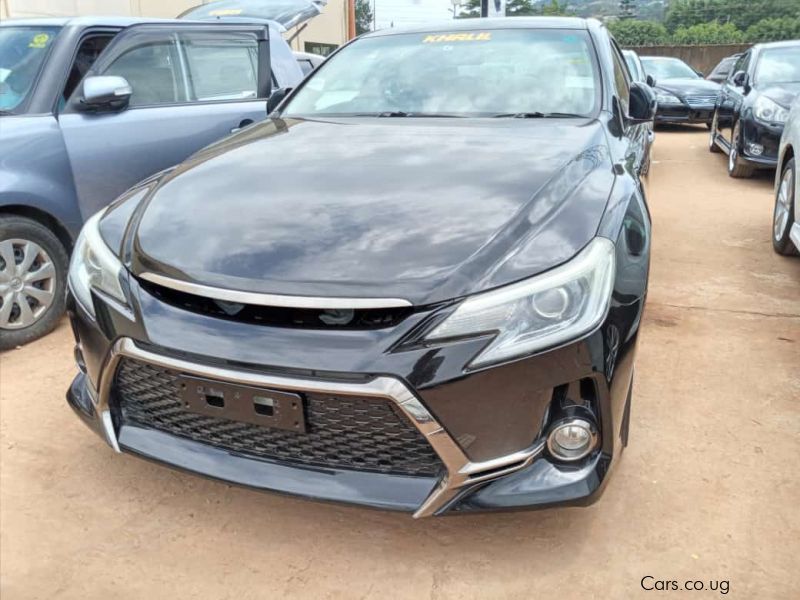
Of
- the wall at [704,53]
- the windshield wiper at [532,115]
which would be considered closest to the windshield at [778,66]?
the windshield wiper at [532,115]

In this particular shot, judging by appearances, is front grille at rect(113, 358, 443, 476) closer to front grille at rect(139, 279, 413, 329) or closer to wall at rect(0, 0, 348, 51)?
front grille at rect(139, 279, 413, 329)

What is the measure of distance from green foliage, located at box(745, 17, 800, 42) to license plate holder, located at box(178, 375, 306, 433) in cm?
3427

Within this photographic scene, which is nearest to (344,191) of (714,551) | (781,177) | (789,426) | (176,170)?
(176,170)

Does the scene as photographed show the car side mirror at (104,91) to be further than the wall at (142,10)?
No

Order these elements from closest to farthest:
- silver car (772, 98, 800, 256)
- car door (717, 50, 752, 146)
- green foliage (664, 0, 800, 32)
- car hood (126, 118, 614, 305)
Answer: car hood (126, 118, 614, 305)
silver car (772, 98, 800, 256)
car door (717, 50, 752, 146)
green foliage (664, 0, 800, 32)

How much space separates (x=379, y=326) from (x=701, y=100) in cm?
1143

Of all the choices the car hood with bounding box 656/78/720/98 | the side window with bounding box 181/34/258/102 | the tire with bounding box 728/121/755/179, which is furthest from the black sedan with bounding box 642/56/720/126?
the side window with bounding box 181/34/258/102

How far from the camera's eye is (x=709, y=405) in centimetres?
271

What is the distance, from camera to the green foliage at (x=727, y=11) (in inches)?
1356

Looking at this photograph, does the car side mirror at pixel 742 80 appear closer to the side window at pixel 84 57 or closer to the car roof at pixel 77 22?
the car roof at pixel 77 22

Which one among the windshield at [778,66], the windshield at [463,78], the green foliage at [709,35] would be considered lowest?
the green foliage at [709,35]

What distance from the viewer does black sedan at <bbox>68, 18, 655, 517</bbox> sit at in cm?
164

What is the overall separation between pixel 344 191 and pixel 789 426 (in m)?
1.87

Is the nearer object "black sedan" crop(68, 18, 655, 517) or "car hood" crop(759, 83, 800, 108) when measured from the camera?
"black sedan" crop(68, 18, 655, 517)
